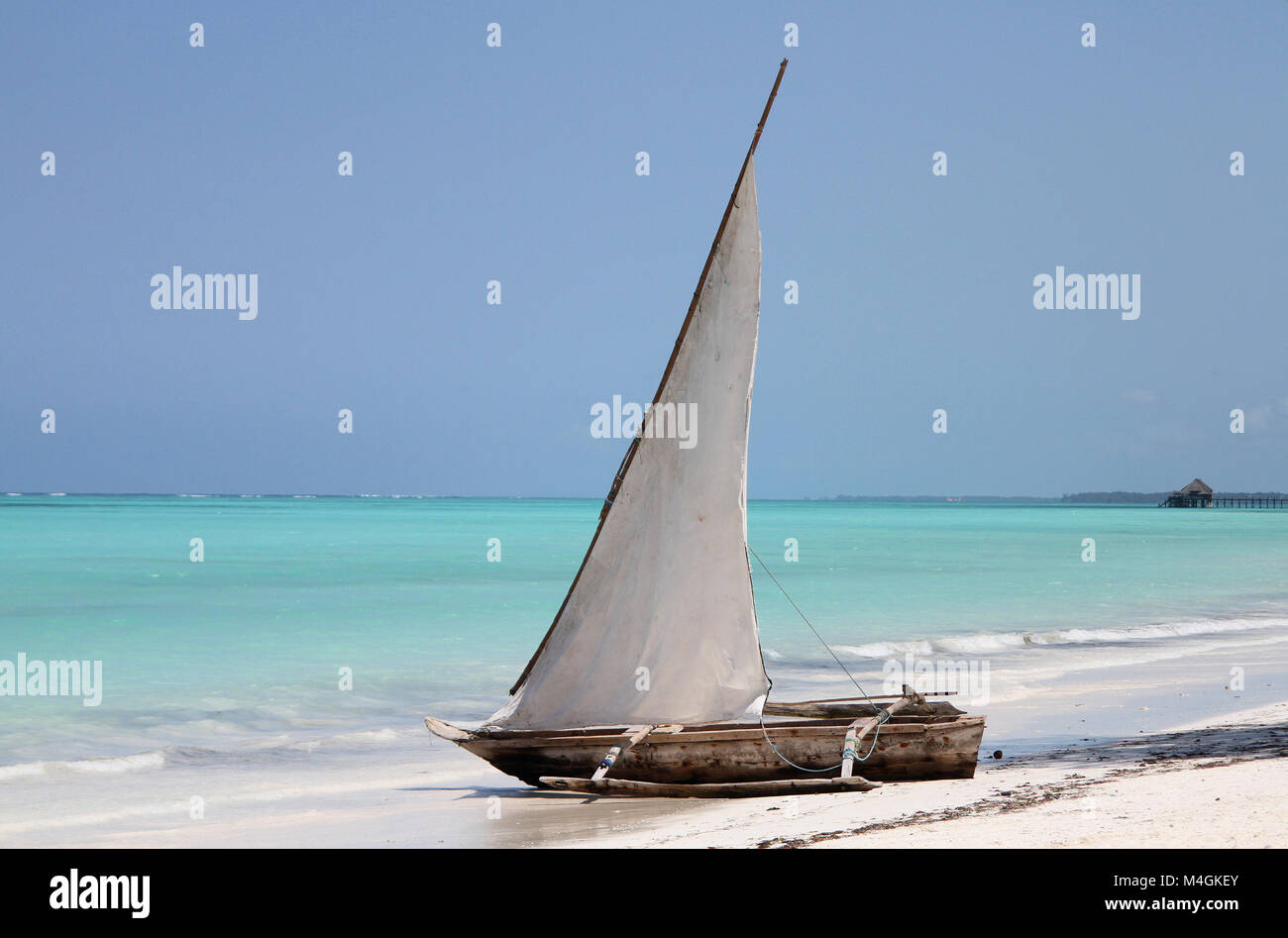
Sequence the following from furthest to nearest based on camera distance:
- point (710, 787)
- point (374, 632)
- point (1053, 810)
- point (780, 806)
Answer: point (374, 632)
point (710, 787)
point (780, 806)
point (1053, 810)

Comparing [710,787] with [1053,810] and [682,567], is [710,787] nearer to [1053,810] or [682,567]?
[682,567]

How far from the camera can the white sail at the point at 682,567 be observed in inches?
426

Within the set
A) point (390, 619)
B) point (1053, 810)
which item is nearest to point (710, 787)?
point (1053, 810)

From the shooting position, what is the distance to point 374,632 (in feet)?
86.1

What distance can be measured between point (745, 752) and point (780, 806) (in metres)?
0.79

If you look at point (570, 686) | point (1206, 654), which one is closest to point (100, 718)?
point (570, 686)

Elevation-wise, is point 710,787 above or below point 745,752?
below

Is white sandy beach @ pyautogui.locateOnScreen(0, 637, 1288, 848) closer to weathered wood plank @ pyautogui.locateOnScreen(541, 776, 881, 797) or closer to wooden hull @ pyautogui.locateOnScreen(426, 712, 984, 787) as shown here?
weathered wood plank @ pyautogui.locateOnScreen(541, 776, 881, 797)

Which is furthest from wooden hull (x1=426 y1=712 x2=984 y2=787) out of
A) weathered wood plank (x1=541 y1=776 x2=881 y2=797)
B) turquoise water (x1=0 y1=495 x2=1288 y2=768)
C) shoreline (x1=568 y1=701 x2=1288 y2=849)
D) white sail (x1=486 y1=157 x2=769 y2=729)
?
turquoise water (x1=0 y1=495 x2=1288 y2=768)

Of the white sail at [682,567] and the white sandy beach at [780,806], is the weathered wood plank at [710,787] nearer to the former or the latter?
the white sandy beach at [780,806]

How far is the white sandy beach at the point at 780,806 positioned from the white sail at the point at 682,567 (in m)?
1.10

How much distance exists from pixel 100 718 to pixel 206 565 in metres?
33.3

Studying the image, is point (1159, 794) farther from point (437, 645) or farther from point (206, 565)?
point (206, 565)
